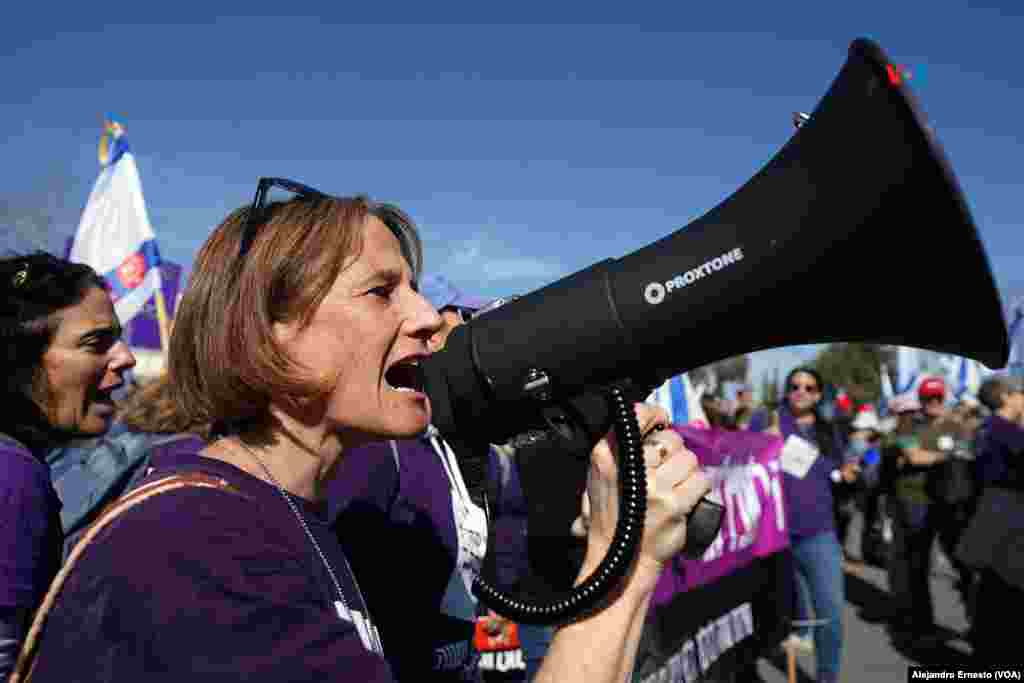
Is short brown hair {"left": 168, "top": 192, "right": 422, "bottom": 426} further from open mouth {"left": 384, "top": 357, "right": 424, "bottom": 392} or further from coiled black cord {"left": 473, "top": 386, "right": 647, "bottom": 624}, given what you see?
coiled black cord {"left": 473, "top": 386, "right": 647, "bottom": 624}

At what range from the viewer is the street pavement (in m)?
5.80

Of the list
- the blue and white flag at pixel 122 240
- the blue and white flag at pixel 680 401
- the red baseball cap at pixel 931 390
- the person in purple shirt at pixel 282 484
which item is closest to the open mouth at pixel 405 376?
the person in purple shirt at pixel 282 484

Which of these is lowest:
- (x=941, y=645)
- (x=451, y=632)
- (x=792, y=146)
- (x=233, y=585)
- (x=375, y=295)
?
(x=941, y=645)

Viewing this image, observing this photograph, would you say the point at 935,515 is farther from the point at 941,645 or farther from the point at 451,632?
the point at 451,632

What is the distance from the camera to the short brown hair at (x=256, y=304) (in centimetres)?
135

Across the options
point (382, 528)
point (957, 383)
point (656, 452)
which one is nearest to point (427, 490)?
point (382, 528)

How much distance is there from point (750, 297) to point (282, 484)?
0.81 meters

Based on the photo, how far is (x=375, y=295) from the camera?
1.42m

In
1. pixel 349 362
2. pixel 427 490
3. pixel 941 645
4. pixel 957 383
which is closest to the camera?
pixel 349 362

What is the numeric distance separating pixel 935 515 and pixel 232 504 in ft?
25.1

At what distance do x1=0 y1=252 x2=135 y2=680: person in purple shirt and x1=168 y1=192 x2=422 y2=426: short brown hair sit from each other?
0.54 meters

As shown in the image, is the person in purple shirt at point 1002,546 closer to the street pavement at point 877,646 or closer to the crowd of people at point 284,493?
the street pavement at point 877,646

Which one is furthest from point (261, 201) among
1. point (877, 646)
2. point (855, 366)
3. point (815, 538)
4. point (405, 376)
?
point (855, 366)

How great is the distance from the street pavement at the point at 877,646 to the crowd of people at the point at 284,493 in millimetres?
4233
